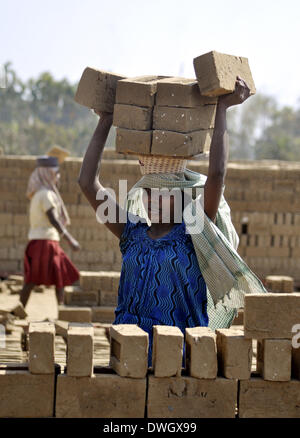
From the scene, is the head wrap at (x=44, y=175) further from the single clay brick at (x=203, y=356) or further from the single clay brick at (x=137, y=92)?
the single clay brick at (x=203, y=356)

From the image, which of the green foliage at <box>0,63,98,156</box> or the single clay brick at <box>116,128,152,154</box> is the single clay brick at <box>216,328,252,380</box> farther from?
the green foliage at <box>0,63,98,156</box>

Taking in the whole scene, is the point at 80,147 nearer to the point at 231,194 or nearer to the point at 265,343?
the point at 231,194

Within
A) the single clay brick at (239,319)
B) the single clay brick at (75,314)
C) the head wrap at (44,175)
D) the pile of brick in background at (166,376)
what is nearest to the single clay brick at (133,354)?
the pile of brick in background at (166,376)

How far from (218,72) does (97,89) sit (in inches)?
30.9

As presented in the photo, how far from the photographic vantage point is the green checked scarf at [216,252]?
3.99 m

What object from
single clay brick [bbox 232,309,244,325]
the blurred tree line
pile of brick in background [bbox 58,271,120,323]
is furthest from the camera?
the blurred tree line

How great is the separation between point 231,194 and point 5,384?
9.61 meters

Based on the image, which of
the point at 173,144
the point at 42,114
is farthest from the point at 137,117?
the point at 42,114

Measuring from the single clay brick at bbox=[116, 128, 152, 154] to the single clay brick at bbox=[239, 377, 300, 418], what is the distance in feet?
4.26

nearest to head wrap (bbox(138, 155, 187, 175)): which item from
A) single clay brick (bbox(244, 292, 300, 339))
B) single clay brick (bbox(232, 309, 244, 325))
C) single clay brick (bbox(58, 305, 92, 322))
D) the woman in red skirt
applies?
single clay brick (bbox(244, 292, 300, 339))

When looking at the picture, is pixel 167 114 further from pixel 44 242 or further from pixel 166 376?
pixel 44 242

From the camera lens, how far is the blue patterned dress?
160 inches

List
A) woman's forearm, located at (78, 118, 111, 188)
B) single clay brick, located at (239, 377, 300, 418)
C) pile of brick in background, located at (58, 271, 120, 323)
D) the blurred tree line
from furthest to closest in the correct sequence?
the blurred tree line → pile of brick in background, located at (58, 271, 120, 323) → woman's forearm, located at (78, 118, 111, 188) → single clay brick, located at (239, 377, 300, 418)

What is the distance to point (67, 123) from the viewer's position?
204 ft
